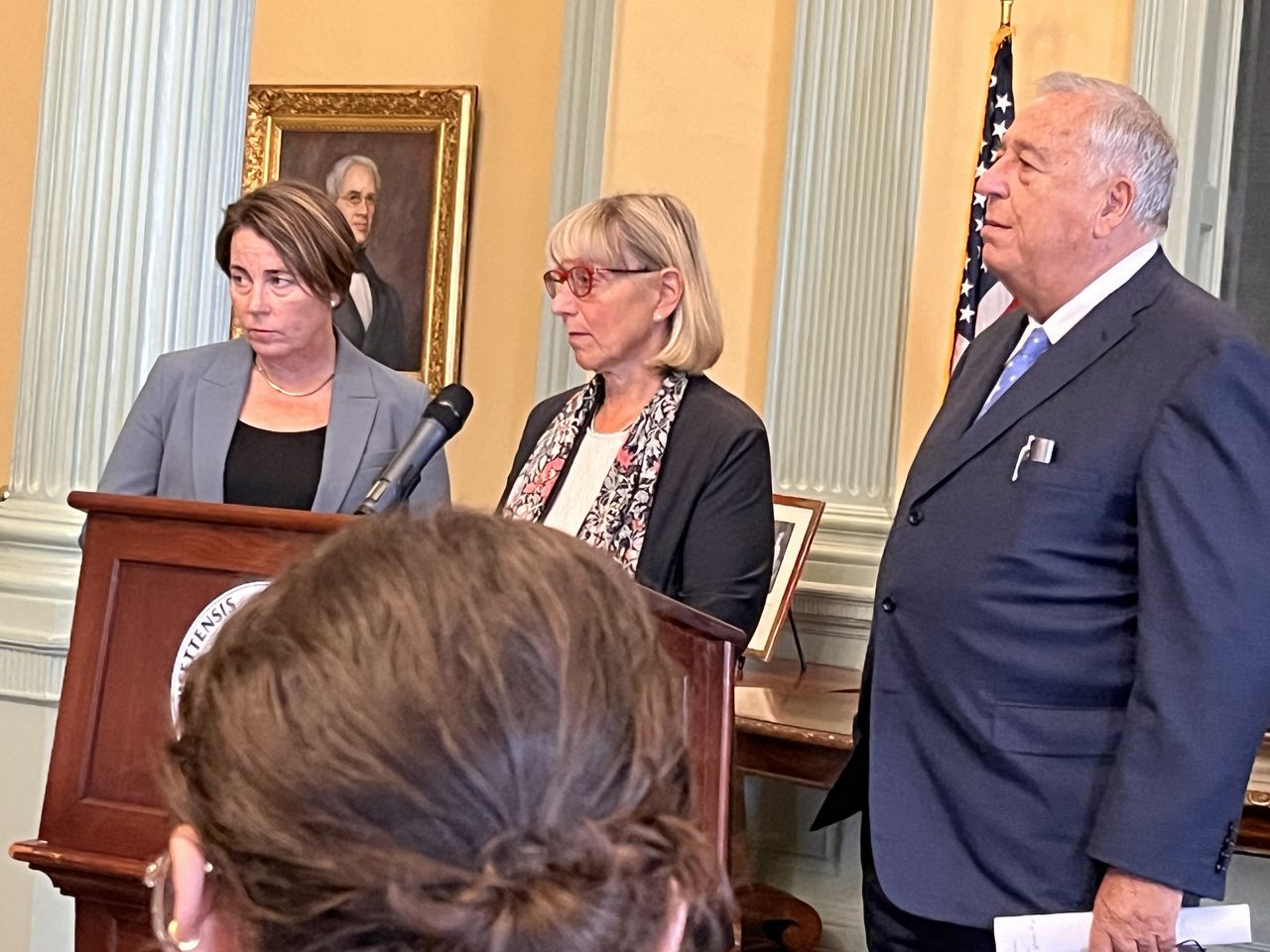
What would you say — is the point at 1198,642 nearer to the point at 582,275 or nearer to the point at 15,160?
the point at 582,275

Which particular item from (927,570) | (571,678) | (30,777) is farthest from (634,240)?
(571,678)

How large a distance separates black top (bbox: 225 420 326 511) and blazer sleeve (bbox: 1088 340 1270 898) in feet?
4.95

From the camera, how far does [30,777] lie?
3.40 meters

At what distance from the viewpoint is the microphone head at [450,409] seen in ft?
8.53

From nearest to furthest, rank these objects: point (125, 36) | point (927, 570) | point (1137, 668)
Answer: point (1137, 668), point (927, 570), point (125, 36)

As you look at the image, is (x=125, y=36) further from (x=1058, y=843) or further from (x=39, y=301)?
(x=1058, y=843)

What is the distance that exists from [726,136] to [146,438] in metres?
3.13

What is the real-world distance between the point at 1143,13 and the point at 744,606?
3031mm

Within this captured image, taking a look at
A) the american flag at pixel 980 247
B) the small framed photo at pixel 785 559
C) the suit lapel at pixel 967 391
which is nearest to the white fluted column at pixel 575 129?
the small framed photo at pixel 785 559

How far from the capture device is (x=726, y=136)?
5.88 meters

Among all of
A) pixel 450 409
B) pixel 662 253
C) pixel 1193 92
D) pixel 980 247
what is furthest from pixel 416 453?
pixel 1193 92

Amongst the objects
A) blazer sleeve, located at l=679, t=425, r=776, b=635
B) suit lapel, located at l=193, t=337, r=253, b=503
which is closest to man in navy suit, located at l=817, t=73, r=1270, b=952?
blazer sleeve, located at l=679, t=425, r=776, b=635

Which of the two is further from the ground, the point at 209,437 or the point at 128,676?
the point at 209,437

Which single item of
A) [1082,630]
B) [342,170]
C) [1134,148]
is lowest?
[1082,630]
